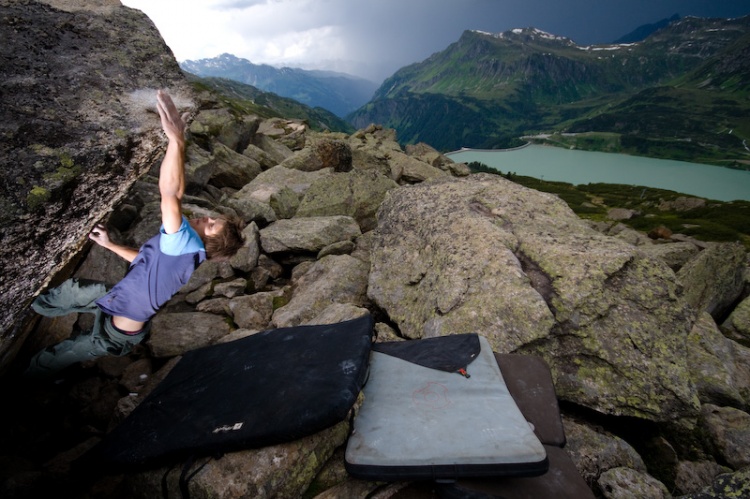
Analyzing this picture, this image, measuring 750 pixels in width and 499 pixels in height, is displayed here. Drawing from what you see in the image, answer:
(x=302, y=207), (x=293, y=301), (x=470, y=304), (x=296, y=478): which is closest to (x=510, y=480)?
(x=296, y=478)

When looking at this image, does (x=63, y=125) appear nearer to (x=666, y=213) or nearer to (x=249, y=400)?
(x=249, y=400)

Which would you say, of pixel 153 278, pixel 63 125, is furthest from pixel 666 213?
pixel 63 125

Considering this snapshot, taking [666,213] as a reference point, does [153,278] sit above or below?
above

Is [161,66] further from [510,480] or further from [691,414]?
[691,414]

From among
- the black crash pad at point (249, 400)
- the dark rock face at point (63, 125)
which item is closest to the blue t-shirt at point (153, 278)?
the dark rock face at point (63, 125)

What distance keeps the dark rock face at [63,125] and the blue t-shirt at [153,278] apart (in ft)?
3.29

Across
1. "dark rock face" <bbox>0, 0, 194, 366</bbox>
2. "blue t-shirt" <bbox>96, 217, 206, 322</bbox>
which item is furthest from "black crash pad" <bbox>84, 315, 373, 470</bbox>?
"dark rock face" <bbox>0, 0, 194, 366</bbox>

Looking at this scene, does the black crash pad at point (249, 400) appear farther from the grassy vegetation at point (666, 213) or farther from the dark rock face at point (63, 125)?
the grassy vegetation at point (666, 213)

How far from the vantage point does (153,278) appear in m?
5.71

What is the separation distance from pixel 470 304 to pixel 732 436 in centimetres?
520

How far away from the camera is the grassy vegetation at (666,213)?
65.9m

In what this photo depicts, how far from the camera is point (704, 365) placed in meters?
7.71

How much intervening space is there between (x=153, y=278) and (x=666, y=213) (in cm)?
12177

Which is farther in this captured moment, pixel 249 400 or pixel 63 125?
pixel 63 125
